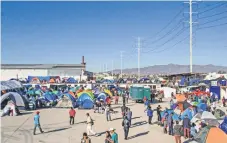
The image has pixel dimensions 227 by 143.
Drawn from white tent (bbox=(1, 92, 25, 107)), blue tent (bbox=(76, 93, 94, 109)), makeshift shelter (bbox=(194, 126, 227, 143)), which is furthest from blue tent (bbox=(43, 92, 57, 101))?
makeshift shelter (bbox=(194, 126, 227, 143))

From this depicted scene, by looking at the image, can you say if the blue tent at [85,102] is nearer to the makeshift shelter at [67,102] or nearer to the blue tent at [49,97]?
the makeshift shelter at [67,102]

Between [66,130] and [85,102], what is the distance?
37.5ft

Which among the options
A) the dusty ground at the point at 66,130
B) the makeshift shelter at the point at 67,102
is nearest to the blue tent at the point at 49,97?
the makeshift shelter at the point at 67,102

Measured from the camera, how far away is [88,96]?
3173cm

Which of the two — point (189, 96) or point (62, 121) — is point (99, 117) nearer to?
point (62, 121)

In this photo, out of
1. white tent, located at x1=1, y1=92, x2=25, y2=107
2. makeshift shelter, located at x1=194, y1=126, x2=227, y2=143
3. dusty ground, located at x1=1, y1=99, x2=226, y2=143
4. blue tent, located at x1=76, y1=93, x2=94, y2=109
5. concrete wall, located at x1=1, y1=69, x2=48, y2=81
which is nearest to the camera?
makeshift shelter, located at x1=194, y1=126, x2=227, y2=143

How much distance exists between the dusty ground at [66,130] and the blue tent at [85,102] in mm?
4502

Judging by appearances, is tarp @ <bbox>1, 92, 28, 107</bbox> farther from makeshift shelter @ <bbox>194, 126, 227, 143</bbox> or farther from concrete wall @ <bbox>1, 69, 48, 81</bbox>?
concrete wall @ <bbox>1, 69, 48, 81</bbox>

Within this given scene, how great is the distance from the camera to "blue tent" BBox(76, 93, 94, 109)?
3122 cm

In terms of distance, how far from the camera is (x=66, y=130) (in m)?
19.8

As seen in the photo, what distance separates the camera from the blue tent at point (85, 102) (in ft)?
102

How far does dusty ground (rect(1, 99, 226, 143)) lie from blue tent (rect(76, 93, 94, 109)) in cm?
450

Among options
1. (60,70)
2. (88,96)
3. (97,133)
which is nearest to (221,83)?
(88,96)

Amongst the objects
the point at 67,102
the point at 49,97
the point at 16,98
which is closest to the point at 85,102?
the point at 67,102
